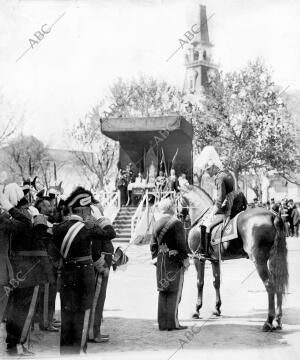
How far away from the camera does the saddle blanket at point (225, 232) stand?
783 cm

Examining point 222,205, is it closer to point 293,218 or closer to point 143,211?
point 143,211

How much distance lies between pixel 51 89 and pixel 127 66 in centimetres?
152

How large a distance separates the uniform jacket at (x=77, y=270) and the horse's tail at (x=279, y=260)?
3.03 meters

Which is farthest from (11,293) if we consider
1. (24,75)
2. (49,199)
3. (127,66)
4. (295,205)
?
(295,205)

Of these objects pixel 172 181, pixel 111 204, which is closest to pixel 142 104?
pixel 172 181

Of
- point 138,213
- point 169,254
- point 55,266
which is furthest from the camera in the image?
point 138,213

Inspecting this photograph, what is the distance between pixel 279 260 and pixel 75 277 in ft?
10.8

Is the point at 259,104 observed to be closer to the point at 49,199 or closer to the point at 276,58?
the point at 276,58

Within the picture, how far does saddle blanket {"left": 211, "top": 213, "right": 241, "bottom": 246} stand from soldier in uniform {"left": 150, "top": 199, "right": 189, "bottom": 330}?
1.12m

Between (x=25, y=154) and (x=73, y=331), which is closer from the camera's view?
(x=73, y=331)

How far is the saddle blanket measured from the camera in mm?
7827

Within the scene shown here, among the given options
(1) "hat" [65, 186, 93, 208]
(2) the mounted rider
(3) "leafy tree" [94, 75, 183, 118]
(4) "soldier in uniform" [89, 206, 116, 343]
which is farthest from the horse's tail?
(3) "leafy tree" [94, 75, 183, 118]

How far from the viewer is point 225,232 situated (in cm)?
798

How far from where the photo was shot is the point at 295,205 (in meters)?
24.8
